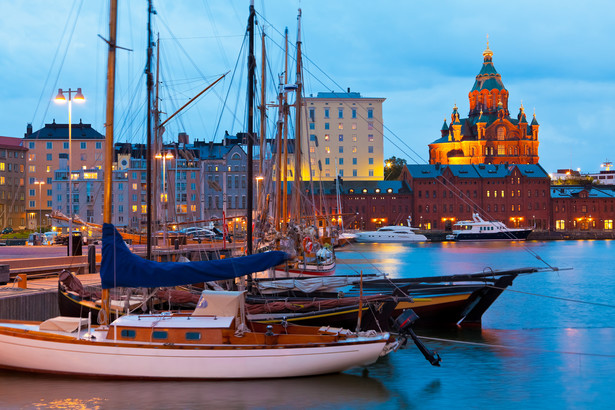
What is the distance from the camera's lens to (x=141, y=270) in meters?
20.5

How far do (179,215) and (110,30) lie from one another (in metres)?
105

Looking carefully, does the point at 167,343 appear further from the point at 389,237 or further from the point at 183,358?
the point at 389,237

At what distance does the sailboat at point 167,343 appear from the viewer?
64.7 ft

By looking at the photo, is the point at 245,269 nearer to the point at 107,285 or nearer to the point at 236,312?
the point at 236,312

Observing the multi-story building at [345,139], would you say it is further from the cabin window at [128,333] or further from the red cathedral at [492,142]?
the cabin window at [128,333]

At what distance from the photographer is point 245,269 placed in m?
21.6

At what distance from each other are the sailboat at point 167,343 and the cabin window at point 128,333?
0.09 feet

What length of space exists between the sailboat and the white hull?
0.09 ft

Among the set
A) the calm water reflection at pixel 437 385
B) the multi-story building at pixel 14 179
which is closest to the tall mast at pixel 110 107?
the calm water reflection at pixel 437 385

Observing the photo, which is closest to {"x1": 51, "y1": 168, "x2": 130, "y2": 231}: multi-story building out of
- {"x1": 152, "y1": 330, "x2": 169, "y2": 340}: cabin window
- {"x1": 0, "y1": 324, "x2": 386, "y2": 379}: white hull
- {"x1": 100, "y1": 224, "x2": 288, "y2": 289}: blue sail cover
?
{"x1": 0, "y1": 324, "x2": 386, "y2": 379}: white hull

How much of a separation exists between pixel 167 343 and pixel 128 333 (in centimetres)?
119

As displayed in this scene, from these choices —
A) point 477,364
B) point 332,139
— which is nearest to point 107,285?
point 477,364

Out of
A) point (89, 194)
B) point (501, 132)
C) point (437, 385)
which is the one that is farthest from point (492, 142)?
point (437, 385)

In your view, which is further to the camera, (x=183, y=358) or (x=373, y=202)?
(x=373, y=202)
